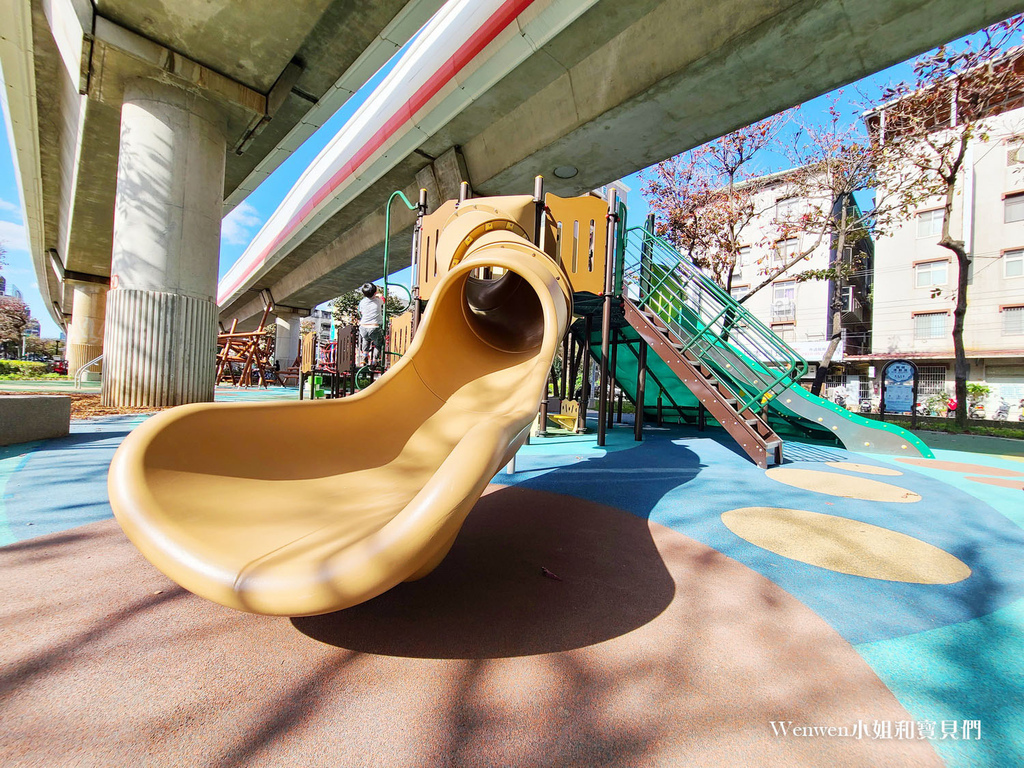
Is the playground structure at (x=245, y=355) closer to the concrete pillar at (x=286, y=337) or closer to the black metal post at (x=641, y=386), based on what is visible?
the concrete pillar at (x=286, y=337)

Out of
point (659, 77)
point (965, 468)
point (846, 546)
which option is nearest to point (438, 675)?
point (846, 546)

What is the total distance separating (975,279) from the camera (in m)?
18.8

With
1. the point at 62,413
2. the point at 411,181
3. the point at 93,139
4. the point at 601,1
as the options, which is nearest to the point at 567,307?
the point at 601,1

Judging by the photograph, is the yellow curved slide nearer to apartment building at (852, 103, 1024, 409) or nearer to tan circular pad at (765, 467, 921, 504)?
tan circular pad at (765, 467, 921, 504)

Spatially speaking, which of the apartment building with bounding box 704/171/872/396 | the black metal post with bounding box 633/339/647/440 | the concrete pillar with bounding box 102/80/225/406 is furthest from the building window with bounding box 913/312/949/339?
the concrete pillar with bounding box 102/80/225/406

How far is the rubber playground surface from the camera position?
1026mm

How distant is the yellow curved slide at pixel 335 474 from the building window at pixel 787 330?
24.0 metres

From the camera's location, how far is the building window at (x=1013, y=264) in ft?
58.4

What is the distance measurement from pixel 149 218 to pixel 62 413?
2.95 m

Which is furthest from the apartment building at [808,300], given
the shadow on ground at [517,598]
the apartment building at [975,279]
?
the shadow on ground at [517,598]

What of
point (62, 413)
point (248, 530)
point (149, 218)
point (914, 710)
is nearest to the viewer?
point (914, 710)

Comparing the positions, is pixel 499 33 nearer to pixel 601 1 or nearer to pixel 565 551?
pixel 601 1

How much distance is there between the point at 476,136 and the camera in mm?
7980

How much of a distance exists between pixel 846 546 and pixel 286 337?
81.2 ft
